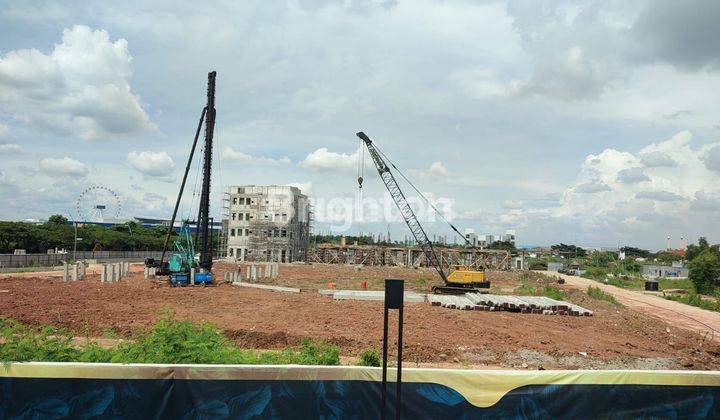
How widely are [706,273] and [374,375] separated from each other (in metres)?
63.0

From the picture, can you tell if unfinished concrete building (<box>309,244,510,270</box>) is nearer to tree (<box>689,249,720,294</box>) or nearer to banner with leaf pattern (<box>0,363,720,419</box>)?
tree (<box>689,249,720,294</box>)

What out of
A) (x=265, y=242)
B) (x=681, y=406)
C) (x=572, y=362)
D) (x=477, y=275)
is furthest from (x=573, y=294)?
(x=265, y=242)

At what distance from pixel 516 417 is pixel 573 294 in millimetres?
40124

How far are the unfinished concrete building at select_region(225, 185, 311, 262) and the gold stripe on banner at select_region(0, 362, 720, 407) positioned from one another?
78069mm

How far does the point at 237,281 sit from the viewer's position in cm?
→ 4109

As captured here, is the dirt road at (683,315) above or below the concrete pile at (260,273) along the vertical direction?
Result: below

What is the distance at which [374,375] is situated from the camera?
244 inches

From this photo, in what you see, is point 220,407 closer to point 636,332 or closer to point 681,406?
point 681,406

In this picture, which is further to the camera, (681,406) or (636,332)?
(636,332)

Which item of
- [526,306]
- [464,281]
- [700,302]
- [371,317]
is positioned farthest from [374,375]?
Answer: [700,302]

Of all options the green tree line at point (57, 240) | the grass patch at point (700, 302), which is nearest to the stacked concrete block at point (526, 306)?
the grass patch at point (700, 302)

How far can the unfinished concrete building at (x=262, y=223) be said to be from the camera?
3339 inches

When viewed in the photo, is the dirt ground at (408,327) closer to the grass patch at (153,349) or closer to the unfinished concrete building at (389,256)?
the grass patch at (153,349)

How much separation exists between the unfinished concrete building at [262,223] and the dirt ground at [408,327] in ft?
173
